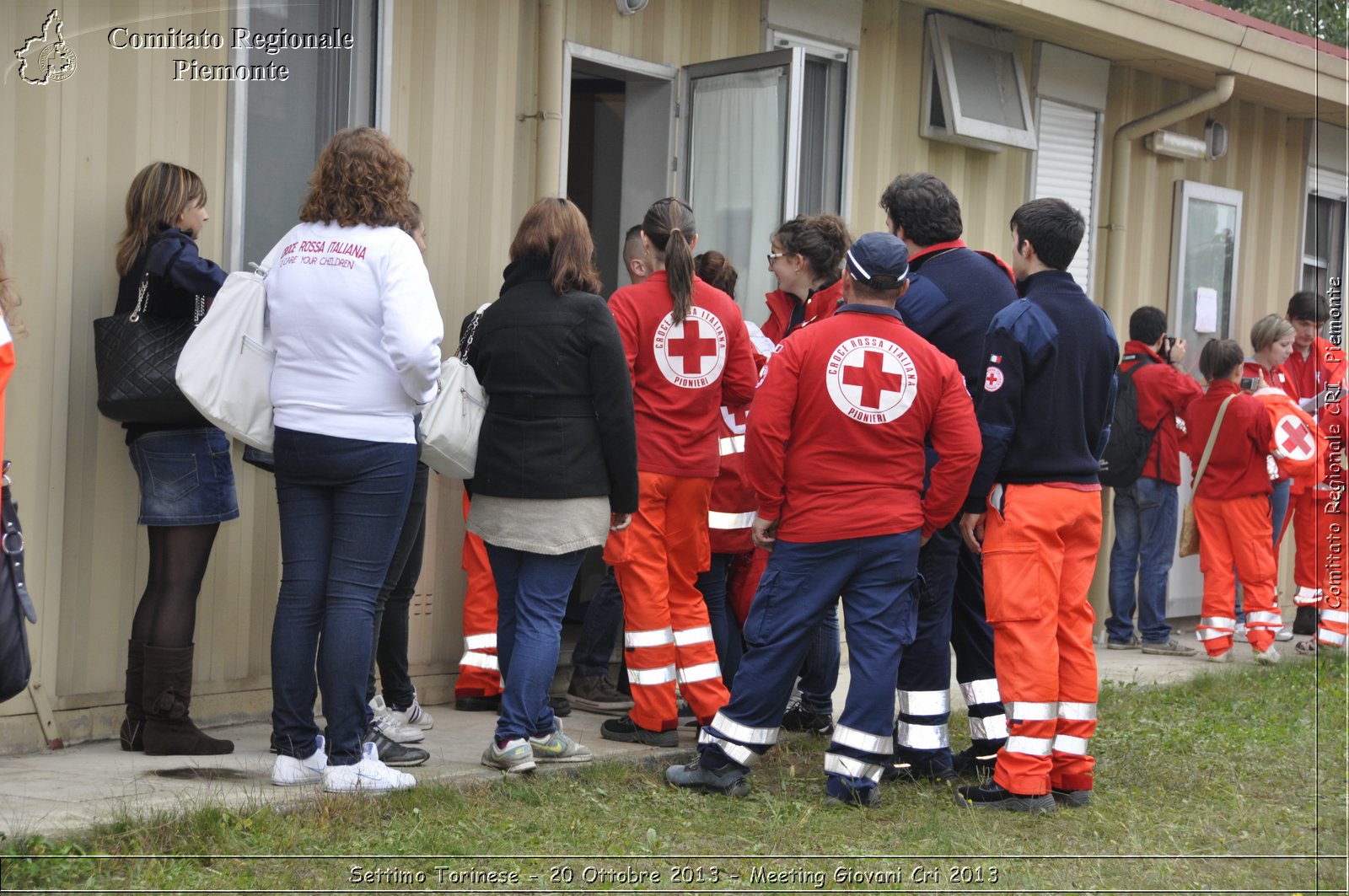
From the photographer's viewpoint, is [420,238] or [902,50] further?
[902,50]

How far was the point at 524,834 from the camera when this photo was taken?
4629mm

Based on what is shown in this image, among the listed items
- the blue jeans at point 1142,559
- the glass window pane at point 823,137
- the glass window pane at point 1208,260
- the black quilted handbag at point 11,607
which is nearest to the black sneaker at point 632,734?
the black quilted handbag at point 11,607

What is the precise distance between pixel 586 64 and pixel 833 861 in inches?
166

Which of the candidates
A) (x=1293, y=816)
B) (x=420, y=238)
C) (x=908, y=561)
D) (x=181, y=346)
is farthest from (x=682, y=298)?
(x=1293, y=816)

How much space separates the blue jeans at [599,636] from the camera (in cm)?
688

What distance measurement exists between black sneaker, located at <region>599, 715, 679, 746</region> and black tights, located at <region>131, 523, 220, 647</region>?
5.45ft

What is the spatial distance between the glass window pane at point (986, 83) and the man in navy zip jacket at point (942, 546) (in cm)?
361

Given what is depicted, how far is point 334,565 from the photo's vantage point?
4.77m

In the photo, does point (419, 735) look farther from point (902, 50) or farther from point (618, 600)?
point (902, 50)

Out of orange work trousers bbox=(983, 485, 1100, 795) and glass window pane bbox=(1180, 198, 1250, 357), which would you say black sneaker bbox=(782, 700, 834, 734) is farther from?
glass window pane bbox=(1180, 198, 1250, 357)

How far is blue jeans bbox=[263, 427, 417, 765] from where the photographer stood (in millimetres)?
4738

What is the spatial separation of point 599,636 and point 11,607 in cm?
336
